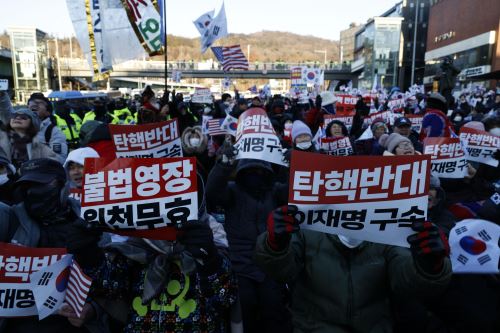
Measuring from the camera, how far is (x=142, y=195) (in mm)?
2322

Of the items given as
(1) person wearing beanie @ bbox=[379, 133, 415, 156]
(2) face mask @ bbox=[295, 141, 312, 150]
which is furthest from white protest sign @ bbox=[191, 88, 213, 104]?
(1) person wearing beanie @ bbox=[379, 133, 415, 156]

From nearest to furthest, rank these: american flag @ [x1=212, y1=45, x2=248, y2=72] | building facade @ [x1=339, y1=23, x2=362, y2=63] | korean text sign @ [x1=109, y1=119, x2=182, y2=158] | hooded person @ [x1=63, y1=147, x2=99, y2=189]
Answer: hooded person @ [x1=63, y1=147, x2=99, y2=189] < korean text sign @ [x1=109, y1=119, x2=182, y2=158] < american flag @ [x1=212, y1=45, x2=248, y2=72] < building facade @ [x1=339, y1=23, x2=362, y2=63]

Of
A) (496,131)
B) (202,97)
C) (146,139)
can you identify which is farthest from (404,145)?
(202,97)

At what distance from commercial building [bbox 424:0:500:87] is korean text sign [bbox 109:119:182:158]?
3936 centimetres

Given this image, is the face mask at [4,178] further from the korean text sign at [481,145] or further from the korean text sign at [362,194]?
the korean text sign at [481,145]

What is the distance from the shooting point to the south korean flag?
2309 millimetres

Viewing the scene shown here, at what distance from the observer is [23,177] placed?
2.60 m

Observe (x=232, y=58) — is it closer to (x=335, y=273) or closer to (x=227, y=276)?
(x=227, y=276)

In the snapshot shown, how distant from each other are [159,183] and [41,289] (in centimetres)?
83

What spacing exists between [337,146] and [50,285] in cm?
473

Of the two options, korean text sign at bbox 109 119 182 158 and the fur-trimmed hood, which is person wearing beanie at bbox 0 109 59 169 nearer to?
korean text sign at bbox 109 119 182 158

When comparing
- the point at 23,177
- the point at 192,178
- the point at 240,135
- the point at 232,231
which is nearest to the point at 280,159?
the point at 240,135

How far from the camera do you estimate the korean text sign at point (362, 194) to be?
215 cm

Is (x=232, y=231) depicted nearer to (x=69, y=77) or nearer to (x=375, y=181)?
(x=375, y=181)
